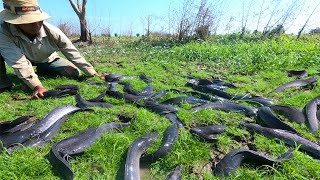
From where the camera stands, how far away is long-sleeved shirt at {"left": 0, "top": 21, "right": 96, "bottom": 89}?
15.6 ft

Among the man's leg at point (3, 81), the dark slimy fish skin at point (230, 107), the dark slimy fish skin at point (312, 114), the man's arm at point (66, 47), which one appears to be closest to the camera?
the dark slimy fish skin at point (312, 114)

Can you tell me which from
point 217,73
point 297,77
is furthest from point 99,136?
point 297,77

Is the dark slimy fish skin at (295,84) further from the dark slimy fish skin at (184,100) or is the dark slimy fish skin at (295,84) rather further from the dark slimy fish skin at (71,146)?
the dark slimy fish skin at (71,146)

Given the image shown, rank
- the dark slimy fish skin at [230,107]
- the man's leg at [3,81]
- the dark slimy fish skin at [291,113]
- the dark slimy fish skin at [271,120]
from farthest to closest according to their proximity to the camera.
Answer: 1. the man's leg at [3,81]
2. the dark slimy fish skin at [230,107]
3. the dark slimy fish skin at [291,113]
4. the dark slimy fish skin at [271,120]

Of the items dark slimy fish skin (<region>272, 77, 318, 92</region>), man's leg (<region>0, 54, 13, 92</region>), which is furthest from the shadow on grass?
dark slimy fish skin (<region>272, 77, 318, 92</region>)

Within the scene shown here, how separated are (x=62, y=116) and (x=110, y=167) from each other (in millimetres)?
1210

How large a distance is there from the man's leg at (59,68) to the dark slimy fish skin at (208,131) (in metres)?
3.28

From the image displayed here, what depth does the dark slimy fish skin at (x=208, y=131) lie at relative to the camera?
333cm

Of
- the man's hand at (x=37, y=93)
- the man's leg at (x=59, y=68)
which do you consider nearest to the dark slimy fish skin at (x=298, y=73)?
the man's leg at (x=59, y=68)

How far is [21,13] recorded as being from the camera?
14.5 feet

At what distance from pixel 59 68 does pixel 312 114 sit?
14.6ft

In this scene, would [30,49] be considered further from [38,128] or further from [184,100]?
[184,100]

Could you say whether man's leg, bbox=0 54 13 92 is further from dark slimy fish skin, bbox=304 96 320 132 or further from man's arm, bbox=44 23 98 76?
dark slimy fish skin, bbox=304 96 320 132

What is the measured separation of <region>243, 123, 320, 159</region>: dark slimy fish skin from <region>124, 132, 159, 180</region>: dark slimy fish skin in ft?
3.96
